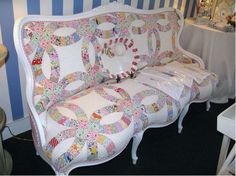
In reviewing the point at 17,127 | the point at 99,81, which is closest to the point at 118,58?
the point at 99,81

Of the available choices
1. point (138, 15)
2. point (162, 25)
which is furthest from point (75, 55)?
point (162, 25)

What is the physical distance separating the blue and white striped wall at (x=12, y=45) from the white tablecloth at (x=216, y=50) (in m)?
1.03

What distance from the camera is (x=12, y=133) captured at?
1.89 m

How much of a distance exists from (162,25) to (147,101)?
0.84 metres

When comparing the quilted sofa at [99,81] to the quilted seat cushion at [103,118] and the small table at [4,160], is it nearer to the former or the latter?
the quilted seat cushion at [103,118]

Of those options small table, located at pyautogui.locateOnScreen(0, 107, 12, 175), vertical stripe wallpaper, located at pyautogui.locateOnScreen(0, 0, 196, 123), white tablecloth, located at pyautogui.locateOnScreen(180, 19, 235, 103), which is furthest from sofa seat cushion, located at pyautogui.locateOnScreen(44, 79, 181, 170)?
white tablecloth, located at pyautogui.locateOnScreen(180, 19, 235, 103)

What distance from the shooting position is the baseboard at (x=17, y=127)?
6.08ft

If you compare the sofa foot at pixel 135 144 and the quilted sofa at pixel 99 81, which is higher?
the quilted sofa at pixel 99 81

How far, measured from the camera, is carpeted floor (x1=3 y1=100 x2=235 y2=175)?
Answer: 1648 millimetres


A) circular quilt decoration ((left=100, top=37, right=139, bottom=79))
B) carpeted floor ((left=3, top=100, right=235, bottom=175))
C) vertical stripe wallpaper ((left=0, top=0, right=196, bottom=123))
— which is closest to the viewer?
vertical stripe wallpaper ((left=0, top=0, right=196, bottom=123))

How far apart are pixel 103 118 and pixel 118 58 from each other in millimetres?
561

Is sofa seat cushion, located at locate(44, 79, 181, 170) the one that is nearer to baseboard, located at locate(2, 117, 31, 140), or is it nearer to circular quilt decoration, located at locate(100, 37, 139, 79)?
circular quilt decoration, located at locate(100, 37, 139, 79)

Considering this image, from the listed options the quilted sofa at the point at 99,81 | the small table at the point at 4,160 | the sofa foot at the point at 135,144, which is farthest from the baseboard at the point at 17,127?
the sofa foot at the point at 135,144

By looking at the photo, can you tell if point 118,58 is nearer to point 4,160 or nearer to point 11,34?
point 11,34
